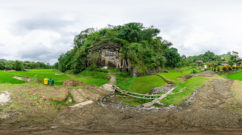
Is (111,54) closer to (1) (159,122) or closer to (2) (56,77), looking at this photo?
(2) (56,77)

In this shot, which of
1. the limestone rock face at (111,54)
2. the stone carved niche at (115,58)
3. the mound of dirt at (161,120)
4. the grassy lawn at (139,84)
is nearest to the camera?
the mound of dirt at (161,120)

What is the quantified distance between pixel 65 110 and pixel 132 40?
19260 mm

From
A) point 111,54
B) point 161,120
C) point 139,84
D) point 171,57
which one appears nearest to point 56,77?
point 111,54

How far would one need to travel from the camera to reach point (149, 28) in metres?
30.2

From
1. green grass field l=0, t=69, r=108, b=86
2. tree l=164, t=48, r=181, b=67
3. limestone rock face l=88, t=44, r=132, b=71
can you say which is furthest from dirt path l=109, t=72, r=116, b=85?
tree l=164, t=48, r=181, b=67

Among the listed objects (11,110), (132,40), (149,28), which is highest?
(149,28)

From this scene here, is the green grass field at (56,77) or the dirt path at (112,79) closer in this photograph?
the green grass field at (56,77)

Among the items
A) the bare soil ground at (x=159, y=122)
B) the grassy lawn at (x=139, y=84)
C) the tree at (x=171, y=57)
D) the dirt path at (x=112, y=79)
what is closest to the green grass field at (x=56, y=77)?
the dirt path at (x=112, y=79)

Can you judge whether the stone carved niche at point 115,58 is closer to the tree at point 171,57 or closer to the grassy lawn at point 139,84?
the grassy lawn at point 139,84

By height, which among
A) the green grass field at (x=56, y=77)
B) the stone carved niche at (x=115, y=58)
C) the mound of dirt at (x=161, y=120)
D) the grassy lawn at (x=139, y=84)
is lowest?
the mound of dirt at (x=161, y=120)

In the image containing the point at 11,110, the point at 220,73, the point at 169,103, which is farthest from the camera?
the point at 220,73

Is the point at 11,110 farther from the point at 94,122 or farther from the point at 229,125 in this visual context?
the point at 229,125

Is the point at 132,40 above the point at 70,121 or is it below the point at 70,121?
above

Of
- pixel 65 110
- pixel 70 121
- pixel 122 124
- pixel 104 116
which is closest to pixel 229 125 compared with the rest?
pixel 122 124
